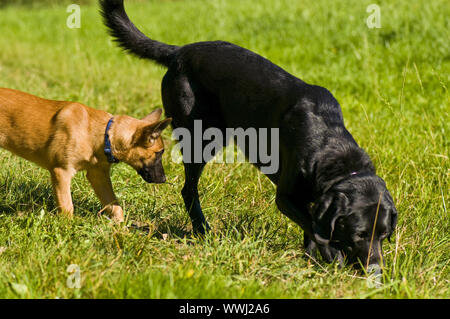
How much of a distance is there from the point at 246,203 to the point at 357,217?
126 centimetres

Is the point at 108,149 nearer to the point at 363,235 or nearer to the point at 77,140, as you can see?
the point at 77,140

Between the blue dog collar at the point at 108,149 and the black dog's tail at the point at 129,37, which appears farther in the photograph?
the black dog's tail at the point at 129,37

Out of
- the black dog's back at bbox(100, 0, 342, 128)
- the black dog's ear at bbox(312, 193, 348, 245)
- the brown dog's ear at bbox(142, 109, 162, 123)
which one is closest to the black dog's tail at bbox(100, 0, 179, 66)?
the black dog's back at bbox(100, 0, 342, 128)

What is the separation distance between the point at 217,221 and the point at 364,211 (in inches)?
49.5

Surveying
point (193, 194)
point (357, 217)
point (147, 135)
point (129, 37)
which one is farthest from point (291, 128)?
point (129, 37)

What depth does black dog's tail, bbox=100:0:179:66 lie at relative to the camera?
4.22 m

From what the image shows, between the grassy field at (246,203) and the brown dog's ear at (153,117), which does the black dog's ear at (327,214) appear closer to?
the grassy field at (246,203)

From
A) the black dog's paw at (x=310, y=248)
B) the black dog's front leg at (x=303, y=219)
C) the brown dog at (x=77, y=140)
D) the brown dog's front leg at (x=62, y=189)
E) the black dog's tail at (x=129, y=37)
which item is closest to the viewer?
the black dog's front leg at (x=303, y=219)

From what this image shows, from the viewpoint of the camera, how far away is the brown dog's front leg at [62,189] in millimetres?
3811

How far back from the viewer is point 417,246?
3.44 metres

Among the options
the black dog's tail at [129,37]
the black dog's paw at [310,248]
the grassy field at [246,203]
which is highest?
the black dog's tail at [129,37]

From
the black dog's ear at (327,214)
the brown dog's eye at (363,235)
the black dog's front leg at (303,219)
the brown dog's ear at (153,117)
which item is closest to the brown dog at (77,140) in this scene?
the brown dog's ear at (153,117)
